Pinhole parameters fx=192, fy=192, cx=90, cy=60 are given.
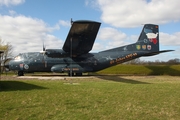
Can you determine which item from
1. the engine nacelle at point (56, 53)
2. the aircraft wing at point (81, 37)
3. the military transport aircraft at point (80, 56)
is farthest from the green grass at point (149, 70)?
the engine nacelle at point (56, 53)

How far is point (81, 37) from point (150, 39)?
10.7m

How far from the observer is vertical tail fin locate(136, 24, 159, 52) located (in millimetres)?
25452

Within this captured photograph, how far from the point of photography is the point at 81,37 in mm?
19781

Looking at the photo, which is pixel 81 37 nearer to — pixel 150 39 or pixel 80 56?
pixel 80 56

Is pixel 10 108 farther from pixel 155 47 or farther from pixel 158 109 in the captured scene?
pixel 155 47

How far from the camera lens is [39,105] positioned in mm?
6836

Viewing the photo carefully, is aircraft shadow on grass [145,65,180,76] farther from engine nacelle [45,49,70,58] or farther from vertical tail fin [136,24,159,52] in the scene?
engine nacelle [45,49,70,58]

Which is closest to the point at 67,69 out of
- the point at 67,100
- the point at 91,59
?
the point at 91,59

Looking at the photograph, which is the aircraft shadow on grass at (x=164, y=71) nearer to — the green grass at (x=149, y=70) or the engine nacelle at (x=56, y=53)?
the green grass at (x=149, y=70)

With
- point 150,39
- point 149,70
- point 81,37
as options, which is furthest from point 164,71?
point 81,37

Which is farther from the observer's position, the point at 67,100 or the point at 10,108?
the point at 67,100

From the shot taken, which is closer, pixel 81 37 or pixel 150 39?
pixel 81 37

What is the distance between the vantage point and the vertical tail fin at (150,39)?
25.5 metres

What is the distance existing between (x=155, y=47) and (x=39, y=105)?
21.7m
